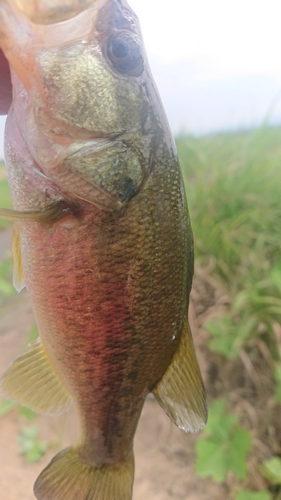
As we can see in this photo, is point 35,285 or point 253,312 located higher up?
point 35,285

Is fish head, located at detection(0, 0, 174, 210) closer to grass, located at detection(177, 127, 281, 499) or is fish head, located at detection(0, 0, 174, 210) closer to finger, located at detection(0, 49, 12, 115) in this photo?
finger, located at detection(0, 49, 12, 115)

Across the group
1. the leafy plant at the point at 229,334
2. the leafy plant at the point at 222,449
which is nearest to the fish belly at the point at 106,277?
the leafy plant at the point at 222,449

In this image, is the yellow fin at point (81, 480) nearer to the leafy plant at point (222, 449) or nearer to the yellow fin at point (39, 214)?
the yellow fin at point (39, 214)

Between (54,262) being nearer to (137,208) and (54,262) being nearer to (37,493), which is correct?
(137,208)

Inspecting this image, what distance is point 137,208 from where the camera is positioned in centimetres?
54

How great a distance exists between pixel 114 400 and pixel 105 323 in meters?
0.18

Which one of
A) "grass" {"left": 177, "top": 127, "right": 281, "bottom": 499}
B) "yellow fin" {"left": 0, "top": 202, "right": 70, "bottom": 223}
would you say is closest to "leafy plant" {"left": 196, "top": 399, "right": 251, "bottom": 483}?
"grass" {"left": 177, "top": 127, "right": 281, "bottom": 499}

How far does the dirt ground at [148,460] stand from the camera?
1607 mm

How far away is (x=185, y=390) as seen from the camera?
2.14 ft

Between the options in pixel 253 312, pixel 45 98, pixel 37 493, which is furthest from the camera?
pixel 253 312

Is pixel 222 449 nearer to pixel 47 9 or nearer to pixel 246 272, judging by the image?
pixel 246 272

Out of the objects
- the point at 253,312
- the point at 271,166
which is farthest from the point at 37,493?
the point at 271,166

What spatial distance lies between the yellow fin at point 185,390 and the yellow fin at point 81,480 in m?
0.16

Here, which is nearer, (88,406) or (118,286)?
(118,286)
